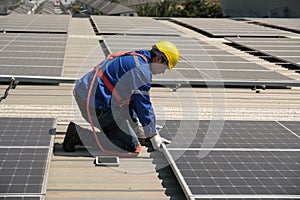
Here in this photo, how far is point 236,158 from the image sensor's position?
5582 millimetres

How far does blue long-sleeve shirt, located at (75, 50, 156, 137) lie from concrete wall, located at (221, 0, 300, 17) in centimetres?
3109

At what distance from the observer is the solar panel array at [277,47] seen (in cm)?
1270

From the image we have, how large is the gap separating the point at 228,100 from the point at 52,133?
13.6 ft

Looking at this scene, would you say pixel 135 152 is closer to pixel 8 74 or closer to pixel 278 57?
pixel 8 74

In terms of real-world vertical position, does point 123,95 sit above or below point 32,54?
above

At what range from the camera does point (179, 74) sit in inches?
383

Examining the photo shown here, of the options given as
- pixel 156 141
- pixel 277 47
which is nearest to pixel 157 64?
pixel 156 141

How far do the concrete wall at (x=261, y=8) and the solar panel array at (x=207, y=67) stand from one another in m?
23.5

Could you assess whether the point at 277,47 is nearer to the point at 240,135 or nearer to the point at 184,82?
the point at 184,82

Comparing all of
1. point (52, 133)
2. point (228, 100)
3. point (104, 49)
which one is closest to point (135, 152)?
point (52, 133)

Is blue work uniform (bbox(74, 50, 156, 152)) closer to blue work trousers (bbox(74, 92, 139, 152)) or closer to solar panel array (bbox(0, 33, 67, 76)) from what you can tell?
blue work trousers (bbox(74, 92, 139, 152))

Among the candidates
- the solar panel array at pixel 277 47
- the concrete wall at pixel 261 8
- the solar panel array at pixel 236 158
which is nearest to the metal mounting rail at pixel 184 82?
the solar panel array at pixel 236 158

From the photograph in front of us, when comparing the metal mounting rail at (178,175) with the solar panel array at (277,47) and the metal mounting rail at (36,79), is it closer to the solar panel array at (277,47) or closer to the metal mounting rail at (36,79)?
the metal mounting rail at (36,79)

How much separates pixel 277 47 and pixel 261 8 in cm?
2692
